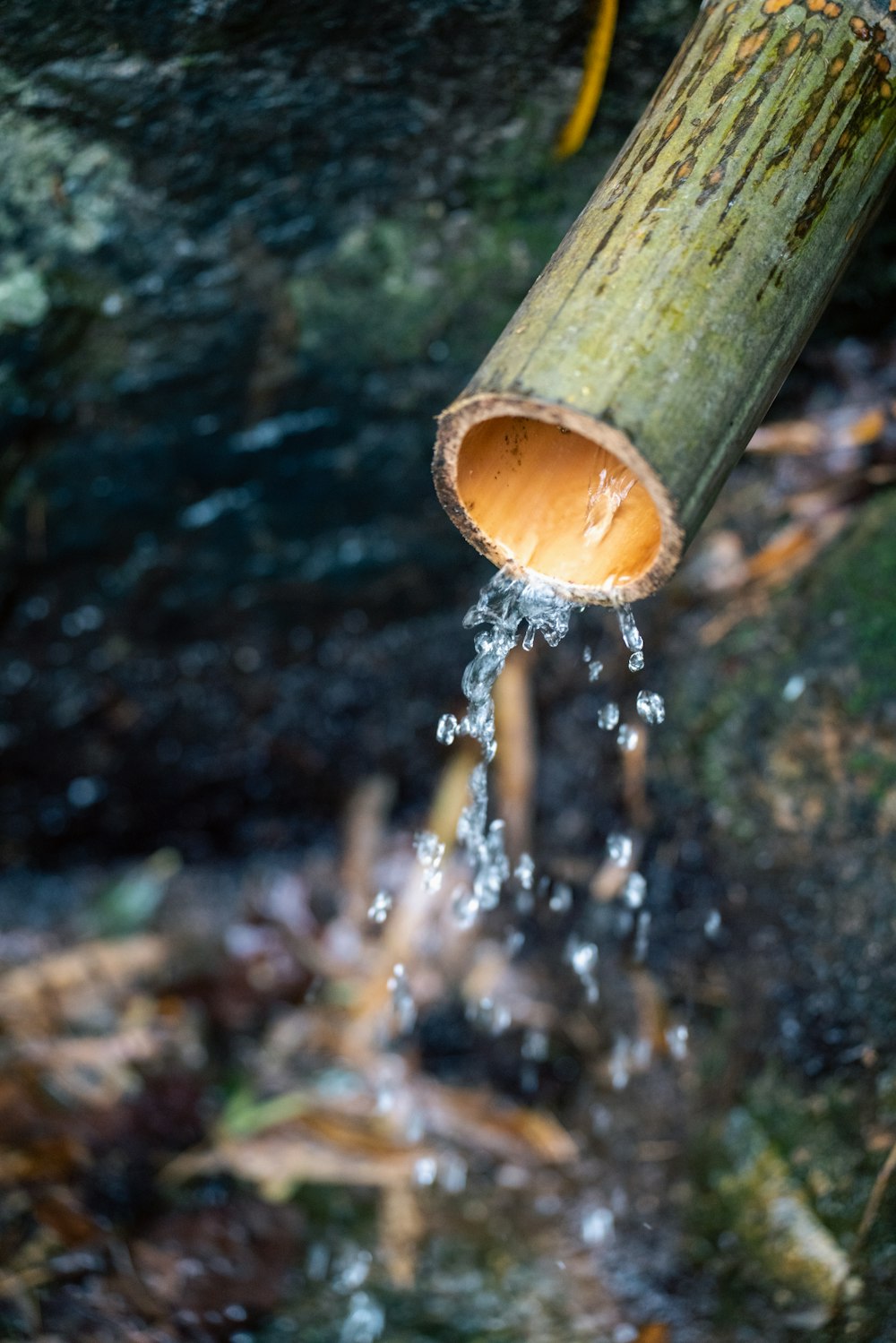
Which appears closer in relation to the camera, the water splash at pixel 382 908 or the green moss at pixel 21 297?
the green moss at pixel 21 297

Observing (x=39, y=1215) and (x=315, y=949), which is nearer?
(x=39, y=1215)

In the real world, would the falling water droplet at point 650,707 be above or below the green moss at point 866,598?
below

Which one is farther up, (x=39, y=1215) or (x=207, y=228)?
(x=207, y=228)

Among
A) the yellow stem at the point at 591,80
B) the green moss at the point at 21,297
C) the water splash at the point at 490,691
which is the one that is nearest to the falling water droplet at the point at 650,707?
the water splash at the point at 490,691

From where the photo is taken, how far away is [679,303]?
107 centimetres

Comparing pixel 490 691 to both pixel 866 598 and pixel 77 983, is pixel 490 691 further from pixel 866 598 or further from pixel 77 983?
pixel 77 983

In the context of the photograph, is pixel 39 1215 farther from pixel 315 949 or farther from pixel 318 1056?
pixel 315 949

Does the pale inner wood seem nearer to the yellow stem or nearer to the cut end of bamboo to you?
the cut end of bamboo

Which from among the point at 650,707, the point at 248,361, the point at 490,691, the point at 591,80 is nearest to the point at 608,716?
the point at 650,707

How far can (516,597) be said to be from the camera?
1.53 meters

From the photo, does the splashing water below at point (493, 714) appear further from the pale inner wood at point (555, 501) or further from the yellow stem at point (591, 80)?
the yellow stem at point (591, 80)

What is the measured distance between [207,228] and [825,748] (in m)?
1.54

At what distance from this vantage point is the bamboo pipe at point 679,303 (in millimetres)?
1050

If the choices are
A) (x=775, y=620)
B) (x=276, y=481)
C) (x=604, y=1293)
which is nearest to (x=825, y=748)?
(x=775, y=620)
